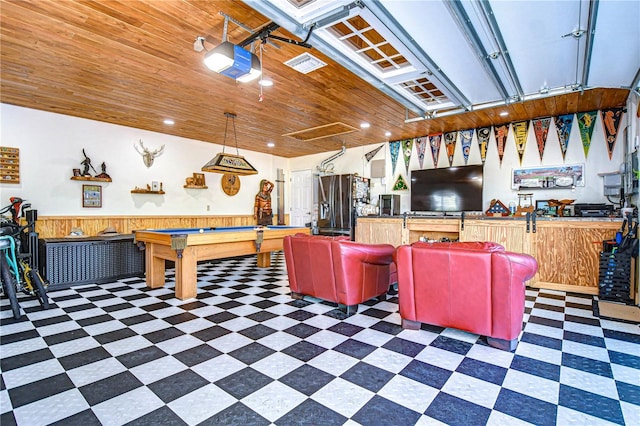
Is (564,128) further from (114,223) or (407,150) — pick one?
(114,223)

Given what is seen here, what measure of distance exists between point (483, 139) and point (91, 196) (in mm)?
7470

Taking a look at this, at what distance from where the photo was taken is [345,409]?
72.4 inches

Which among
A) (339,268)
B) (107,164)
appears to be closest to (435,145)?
(339,268)

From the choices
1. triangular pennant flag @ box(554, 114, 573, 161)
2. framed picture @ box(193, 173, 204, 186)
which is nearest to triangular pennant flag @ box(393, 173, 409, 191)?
triangular pennant flag @ box(554, 114, 573, 161)

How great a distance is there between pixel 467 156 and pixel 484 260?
450 cm

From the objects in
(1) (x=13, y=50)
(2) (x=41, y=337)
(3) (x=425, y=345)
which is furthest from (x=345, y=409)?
(1) (x=13, y=50)

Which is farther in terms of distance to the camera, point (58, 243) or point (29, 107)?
point (29, 107)

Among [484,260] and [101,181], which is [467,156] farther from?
[101,181]

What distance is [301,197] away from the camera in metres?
9.31

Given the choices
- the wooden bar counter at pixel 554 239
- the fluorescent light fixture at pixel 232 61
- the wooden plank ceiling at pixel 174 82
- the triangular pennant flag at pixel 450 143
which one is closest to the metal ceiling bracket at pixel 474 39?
the wooden plank ceiling at pixel 174 82

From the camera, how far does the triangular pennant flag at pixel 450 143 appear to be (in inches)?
260

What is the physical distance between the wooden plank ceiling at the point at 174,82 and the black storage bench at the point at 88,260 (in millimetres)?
2130

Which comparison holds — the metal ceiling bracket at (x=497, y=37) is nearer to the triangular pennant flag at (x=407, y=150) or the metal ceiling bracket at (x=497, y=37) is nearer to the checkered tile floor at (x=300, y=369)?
the checkered tile floor at (x=300, y=369)

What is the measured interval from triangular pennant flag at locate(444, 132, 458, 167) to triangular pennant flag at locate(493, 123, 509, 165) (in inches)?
29.8
